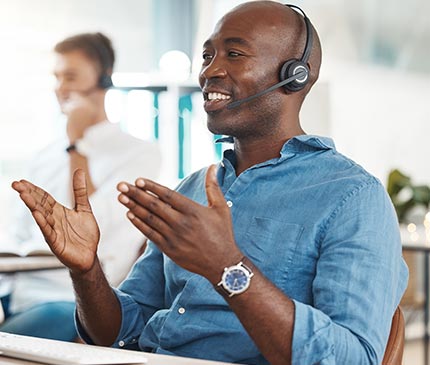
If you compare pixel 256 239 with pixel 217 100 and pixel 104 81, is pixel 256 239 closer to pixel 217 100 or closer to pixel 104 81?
pixel 217 100

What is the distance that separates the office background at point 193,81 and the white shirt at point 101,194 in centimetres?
197

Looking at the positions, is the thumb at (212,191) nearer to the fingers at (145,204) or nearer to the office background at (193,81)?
the fingers at (145,204)

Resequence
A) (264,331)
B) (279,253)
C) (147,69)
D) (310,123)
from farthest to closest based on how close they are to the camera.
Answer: (147,69)
(310,123)
(279,253)
(264,331)

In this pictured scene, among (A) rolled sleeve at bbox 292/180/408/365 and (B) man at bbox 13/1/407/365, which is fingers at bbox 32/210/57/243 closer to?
(B) man at bbox 13/1/407/365

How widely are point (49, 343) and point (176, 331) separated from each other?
302mm

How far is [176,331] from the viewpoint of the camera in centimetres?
149

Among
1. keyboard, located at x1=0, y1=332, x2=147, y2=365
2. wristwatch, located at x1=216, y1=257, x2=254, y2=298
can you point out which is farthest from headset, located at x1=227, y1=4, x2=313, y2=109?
keyboard, located at x1=0, y1=332, x2=147, y2=365

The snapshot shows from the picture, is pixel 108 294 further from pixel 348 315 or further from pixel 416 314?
pixel 416 314

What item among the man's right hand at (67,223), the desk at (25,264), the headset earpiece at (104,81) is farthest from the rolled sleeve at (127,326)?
the headset earpiece at (104,81)

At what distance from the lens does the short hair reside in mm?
3529

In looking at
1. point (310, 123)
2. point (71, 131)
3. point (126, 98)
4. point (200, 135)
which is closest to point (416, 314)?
point (310, 123)

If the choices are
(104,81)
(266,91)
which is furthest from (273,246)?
(104,81)

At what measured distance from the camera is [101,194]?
321 centimetres

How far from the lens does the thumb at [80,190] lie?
139 centimetres
